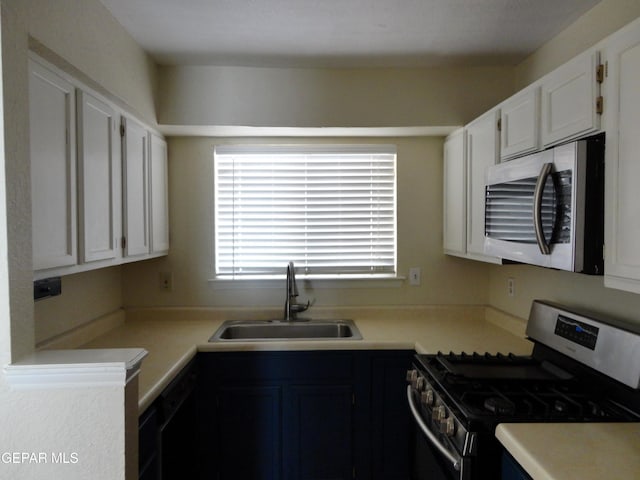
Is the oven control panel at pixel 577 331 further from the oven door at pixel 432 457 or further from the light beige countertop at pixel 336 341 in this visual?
the oven door at pixel 432 457

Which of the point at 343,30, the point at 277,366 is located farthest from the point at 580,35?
the point at 277,366

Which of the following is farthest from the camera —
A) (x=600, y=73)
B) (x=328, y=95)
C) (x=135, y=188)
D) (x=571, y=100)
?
(x=328, y=95)

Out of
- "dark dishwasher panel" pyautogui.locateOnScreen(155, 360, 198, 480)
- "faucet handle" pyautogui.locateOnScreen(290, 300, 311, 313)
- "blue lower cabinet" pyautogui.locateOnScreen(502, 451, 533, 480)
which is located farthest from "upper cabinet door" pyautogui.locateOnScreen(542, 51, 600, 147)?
"dark dishwasher panel" pyautogui.locateOnScreen(155, 360, 198, 480)

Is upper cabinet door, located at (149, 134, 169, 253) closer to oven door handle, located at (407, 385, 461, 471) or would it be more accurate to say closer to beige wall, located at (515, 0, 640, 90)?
oven door handle, located at (407, 385, 461, 471)

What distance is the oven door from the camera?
125 centimetres

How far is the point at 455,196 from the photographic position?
7.52 ft

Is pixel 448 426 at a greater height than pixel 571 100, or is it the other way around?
pixel 571 100

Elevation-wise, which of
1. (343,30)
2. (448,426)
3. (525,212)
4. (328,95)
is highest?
(343,30)

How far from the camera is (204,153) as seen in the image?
251 centimetres

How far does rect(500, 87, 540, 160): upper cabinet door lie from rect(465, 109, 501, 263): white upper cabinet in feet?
0.18

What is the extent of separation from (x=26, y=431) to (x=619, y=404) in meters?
1.89

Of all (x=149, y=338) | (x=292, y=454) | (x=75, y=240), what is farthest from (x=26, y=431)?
(x=292, y=454)

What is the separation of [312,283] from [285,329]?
35 centimetres

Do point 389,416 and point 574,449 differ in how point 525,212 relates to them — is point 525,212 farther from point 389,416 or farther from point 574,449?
point 389,416
